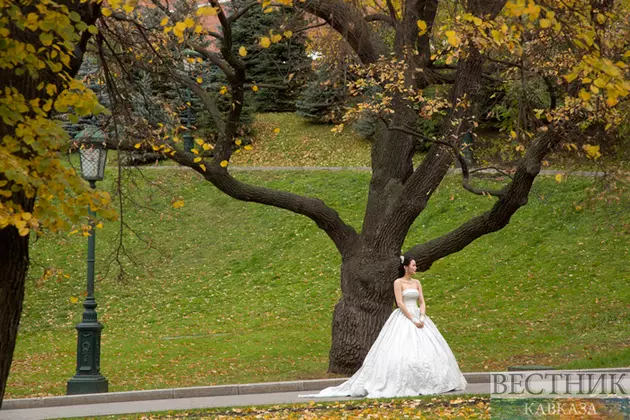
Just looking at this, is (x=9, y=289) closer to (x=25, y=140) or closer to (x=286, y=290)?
(x=25, y=140)

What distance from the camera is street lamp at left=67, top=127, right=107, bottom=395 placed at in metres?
15.4

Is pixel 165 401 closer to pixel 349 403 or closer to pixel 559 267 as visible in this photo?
pixel 349 403

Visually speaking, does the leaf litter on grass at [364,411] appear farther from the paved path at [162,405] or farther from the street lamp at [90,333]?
the street lamp at [90,333]

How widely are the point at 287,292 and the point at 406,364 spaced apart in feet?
41.4

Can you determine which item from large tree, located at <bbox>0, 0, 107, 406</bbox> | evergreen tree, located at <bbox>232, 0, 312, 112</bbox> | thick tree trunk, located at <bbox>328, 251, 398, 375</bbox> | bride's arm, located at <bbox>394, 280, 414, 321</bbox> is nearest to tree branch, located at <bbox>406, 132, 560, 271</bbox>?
thick tree trunk, located at <bbox>328, 251, 398, 375</bbox>

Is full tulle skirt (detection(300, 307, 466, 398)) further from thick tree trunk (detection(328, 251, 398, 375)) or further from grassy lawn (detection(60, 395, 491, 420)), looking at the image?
thick tree trunk (detection(328, 251, 398, 375))

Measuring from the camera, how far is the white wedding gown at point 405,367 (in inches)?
519

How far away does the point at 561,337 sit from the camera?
19453 mm

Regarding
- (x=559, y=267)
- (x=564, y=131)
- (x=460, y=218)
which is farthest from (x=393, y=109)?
(x=460, y=218)

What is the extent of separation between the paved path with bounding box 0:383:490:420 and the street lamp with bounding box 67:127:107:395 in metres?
0.70

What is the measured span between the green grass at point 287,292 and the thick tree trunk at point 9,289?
27.4ft

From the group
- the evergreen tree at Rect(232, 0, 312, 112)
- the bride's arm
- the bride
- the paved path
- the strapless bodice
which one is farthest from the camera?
the evergreen tree at Rect(232, 0, 312, 112)

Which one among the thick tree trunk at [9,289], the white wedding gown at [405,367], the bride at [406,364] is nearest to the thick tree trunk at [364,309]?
the bride at [406,364]

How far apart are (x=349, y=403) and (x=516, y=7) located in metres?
6.53
